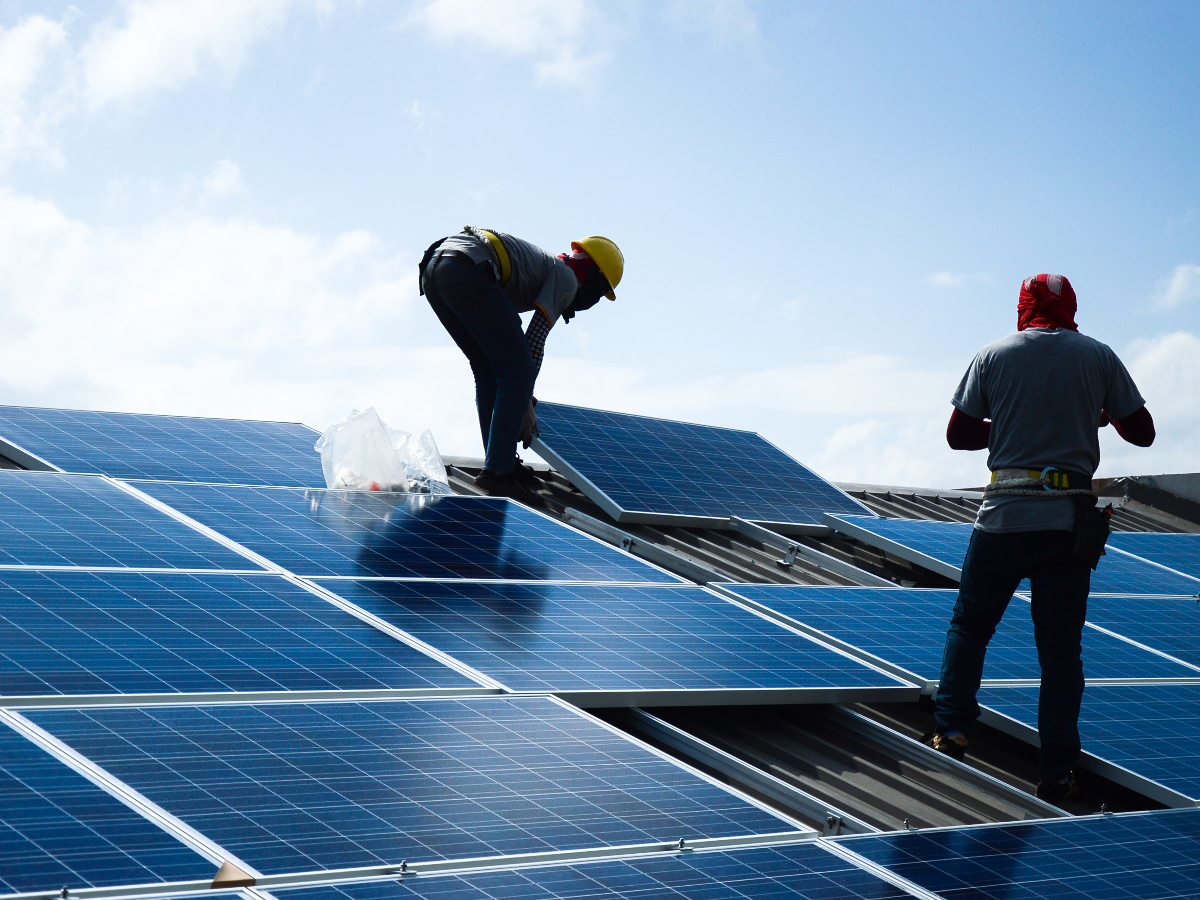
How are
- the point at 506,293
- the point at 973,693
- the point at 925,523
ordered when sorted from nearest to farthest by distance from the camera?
the point at 973,693, the point at 506,293, the point at 925,523

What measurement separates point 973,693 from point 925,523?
16.4 ft

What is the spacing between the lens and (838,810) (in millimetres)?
5617

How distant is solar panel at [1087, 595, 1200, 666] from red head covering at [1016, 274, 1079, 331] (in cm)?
301

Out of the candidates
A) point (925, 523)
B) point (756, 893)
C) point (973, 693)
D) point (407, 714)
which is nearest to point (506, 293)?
point (925, 523)

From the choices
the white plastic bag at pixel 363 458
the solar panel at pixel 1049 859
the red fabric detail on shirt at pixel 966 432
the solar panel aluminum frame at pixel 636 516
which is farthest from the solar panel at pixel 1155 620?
the white plastic bag at pixel 363 458

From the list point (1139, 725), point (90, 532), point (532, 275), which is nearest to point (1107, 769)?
point (1139, 725)

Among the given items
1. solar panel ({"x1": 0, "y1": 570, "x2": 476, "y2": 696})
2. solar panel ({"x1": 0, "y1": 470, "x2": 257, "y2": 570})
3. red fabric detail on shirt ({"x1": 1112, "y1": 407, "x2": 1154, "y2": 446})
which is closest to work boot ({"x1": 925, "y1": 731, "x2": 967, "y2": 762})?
red fabric detail on shirt ({"x1": 1112, "y1": 407, "x2": 1154, "y2": 446})

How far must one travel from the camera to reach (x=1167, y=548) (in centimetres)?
1334

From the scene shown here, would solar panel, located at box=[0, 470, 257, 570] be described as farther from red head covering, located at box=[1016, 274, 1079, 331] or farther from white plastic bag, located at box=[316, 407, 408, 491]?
red head covering, located at box=[1016, 274, 1079, 331]

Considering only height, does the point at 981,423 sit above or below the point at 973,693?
above

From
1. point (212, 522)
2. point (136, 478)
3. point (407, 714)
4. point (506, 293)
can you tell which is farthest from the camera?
point (506, 293)

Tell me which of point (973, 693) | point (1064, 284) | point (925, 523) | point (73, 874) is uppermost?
point (1064, 284)

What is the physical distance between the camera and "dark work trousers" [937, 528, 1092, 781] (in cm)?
655

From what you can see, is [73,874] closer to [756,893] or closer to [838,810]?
[756,893]
